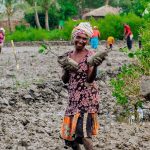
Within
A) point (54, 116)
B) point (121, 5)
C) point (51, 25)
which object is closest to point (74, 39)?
point (54, 116)

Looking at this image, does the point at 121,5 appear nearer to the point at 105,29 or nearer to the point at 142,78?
the point at 105,29

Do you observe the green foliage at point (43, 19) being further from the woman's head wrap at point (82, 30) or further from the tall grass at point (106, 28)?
the woman's head wrap at point (82, 30)

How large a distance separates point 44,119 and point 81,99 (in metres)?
3.56

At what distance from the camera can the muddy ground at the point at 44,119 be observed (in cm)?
876

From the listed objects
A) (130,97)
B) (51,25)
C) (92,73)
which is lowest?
(51,25)

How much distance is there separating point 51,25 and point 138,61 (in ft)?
201

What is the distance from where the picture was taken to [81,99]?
7398 millimetres

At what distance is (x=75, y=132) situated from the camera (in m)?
7.34

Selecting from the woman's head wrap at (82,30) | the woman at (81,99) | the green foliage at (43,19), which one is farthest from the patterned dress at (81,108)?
the green foliage at (43,19)

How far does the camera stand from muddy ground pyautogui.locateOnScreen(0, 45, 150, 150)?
28.7ft

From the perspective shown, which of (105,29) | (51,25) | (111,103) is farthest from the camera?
(51,25)

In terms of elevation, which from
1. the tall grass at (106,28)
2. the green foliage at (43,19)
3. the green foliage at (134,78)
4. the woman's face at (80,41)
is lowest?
the green foliage at (43,19)

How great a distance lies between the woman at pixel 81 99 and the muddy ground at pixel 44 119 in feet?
3.83

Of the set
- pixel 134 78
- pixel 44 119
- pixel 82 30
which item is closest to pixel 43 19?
pixel 134 78
